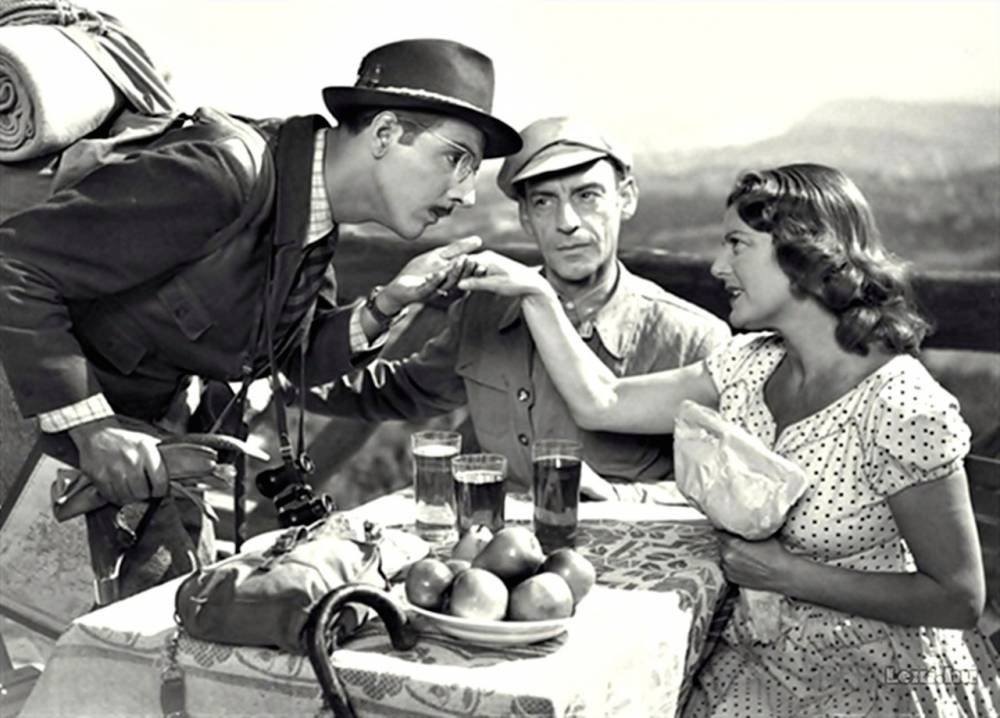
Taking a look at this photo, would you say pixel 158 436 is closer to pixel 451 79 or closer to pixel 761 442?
pixel 451 79

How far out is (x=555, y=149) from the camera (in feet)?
8.49

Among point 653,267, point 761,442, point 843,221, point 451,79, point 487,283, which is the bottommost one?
point 653,267

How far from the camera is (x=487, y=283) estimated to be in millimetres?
2426

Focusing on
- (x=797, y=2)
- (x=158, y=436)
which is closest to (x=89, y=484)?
(x=158, y=436)

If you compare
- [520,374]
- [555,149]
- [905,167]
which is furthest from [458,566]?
[905,167]

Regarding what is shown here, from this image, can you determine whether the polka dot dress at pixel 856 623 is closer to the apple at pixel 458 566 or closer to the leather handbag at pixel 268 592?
the apple at pixel 458 566

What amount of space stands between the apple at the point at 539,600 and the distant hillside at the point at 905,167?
9.73 ft

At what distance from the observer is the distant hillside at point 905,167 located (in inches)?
155

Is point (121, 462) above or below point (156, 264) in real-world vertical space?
below

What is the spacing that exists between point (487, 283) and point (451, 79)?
1.42 feet

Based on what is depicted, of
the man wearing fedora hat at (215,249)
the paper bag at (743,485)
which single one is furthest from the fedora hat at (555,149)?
the paper bag at (743,485)

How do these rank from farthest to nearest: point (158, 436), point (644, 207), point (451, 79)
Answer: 1. point (644, 207)
2. point (451, 79)
3. point (158, 436)

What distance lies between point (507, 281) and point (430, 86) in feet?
1.43

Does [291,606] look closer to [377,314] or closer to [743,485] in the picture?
[743,485]
